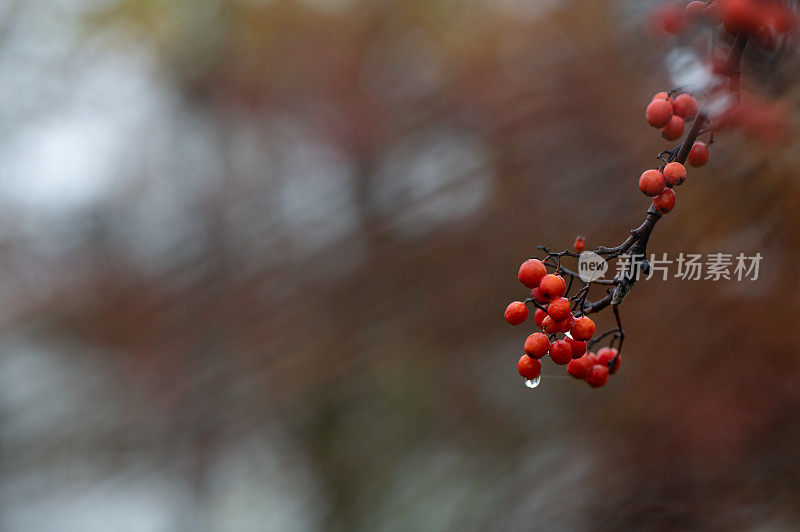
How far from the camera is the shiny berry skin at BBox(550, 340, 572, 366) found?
1.28ft

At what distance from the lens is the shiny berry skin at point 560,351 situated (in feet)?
1.28

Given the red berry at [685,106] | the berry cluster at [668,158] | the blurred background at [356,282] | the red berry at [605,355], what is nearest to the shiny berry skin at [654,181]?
the berry cluster at [668,158]

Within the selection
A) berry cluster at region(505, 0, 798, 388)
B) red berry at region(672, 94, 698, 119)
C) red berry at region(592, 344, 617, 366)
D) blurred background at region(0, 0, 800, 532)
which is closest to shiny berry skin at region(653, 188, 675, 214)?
berry cluster at region(505, 0, 798, 388)

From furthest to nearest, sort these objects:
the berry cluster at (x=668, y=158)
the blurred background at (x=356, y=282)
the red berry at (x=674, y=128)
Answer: the blurred background at (x=356, y=282), the red berry at (x=674, y=128), the berry cluster at (x=668, y=158)

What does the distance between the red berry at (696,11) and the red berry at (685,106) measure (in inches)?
2.3

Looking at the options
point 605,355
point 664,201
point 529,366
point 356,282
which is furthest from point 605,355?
point 356,282

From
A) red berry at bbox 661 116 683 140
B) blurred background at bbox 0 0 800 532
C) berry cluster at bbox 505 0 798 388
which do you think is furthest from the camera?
blurred background at bbox 0 0 800 532

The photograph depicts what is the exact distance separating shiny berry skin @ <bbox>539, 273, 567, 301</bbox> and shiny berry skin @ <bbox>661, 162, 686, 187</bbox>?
9cm

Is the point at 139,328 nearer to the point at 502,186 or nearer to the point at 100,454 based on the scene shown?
the point at 100,454

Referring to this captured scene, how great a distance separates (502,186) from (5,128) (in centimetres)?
213

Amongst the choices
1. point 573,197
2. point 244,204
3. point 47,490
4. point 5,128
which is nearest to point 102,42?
point 5,128

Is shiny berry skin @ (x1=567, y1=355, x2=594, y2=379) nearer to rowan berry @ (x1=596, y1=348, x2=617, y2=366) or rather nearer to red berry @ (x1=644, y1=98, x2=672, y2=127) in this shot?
rowan berry @ (x1=596, y1=348, x2=617, y2=366)

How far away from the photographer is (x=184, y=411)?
82.0 inches

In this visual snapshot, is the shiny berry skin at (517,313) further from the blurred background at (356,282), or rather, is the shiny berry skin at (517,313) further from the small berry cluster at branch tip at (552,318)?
the blurred background at (356,282)
